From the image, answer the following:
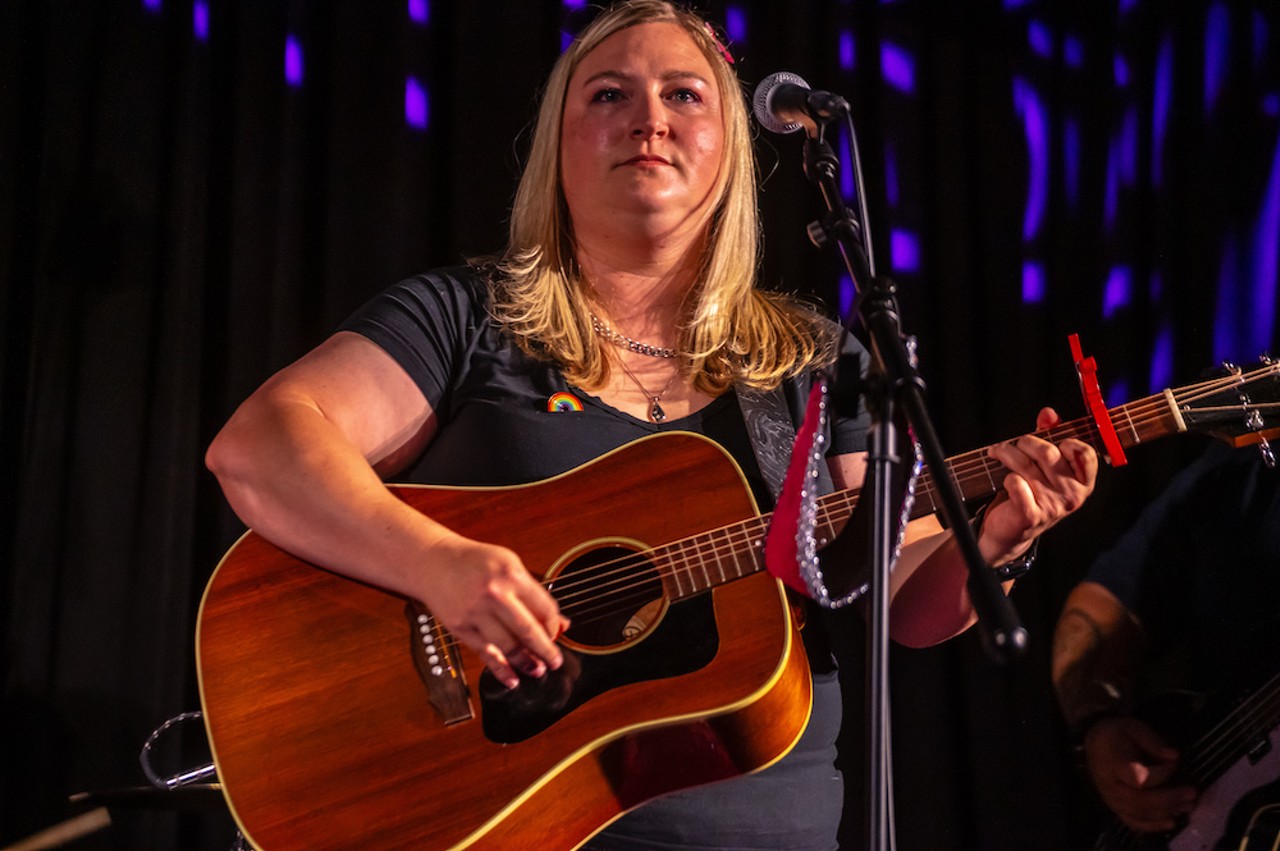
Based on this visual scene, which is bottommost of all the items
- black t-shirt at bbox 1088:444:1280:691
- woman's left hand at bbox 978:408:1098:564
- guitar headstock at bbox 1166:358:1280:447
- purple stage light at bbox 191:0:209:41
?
black t-shirt at bbox 1088:444:1280:691

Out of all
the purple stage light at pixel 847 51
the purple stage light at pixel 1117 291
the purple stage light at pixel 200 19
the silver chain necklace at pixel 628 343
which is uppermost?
the purple stage light at pixel 200 19

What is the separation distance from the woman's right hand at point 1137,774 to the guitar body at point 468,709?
3.93 ft

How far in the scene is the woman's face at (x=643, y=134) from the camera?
1.91m

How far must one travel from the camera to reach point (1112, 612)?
2543 millimetres

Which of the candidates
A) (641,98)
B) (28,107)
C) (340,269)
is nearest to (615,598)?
(641,98)

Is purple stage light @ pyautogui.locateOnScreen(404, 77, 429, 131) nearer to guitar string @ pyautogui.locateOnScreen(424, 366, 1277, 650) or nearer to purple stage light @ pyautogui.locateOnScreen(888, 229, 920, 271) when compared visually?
purple stage light @ pyautogui.locateOnScreen(888, 229, 920, 271)

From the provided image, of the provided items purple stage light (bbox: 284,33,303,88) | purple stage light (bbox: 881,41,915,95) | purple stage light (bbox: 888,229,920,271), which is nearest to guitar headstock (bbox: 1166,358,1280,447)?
purple stage light (bbox: 888,229,920,271)

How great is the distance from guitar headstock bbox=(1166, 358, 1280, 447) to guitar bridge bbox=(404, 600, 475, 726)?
1243 mm

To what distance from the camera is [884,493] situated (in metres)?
0.99

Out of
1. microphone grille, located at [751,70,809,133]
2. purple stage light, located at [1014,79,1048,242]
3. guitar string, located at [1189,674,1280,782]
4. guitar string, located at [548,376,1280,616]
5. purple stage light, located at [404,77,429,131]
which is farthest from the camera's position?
purple stage light, located at [1014,79,1048,242]

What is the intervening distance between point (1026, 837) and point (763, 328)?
154 centimetres

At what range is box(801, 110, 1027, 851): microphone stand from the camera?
90 centimetres

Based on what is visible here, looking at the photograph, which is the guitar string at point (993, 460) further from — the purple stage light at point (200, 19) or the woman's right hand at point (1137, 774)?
the purple stage light at point (200, 19)

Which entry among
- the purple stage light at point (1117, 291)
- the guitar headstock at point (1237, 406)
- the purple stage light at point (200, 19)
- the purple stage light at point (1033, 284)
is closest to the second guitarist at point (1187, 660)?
the purple stage light at point (1117, 291)
